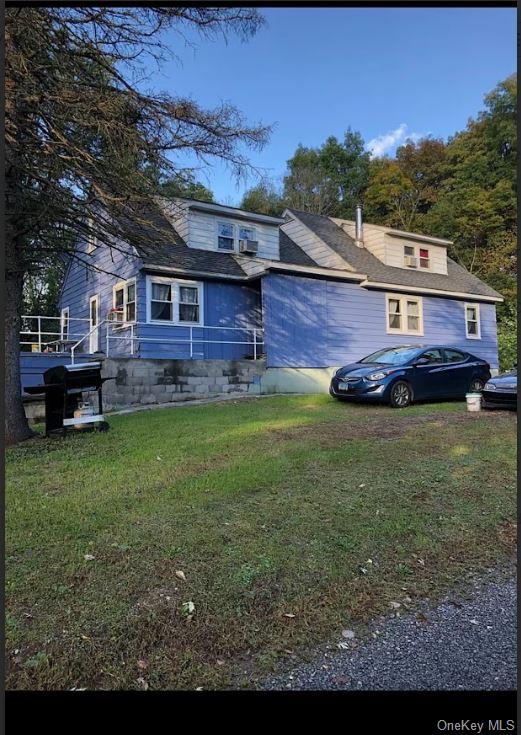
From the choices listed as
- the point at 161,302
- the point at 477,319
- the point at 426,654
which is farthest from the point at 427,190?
the point at 426,654

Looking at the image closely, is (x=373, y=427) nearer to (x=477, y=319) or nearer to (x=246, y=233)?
(x=246, y=233)

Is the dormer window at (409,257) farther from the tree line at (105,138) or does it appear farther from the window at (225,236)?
the tree line at (105,138)

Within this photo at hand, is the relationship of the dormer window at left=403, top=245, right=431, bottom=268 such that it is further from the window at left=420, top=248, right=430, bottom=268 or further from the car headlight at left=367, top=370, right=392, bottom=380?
the car headlight at left=367, top=370, right=392, bottom=380

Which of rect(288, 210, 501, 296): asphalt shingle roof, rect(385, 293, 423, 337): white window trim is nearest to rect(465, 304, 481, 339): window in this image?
rect(288, 210, 501, 296): asphalt shingle roof

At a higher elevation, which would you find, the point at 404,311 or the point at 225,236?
A: the point at 225,236

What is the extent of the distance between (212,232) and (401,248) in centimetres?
534

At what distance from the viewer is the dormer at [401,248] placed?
1198cm

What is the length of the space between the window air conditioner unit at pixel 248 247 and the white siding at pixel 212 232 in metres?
0.29

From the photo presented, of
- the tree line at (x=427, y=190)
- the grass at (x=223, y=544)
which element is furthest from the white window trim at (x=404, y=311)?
the grass at (x=223, y=544)

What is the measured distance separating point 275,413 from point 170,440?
2315 millimetres

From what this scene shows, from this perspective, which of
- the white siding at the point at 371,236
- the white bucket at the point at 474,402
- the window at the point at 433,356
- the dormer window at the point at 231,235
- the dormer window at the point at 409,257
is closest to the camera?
the white bucket at the point at 474,402

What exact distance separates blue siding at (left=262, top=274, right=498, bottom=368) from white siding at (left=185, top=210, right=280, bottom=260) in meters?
1.53

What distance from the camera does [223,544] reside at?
2559 millimetres

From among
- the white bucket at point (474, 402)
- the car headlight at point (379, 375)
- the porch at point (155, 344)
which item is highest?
the porch at point (155, 344)
